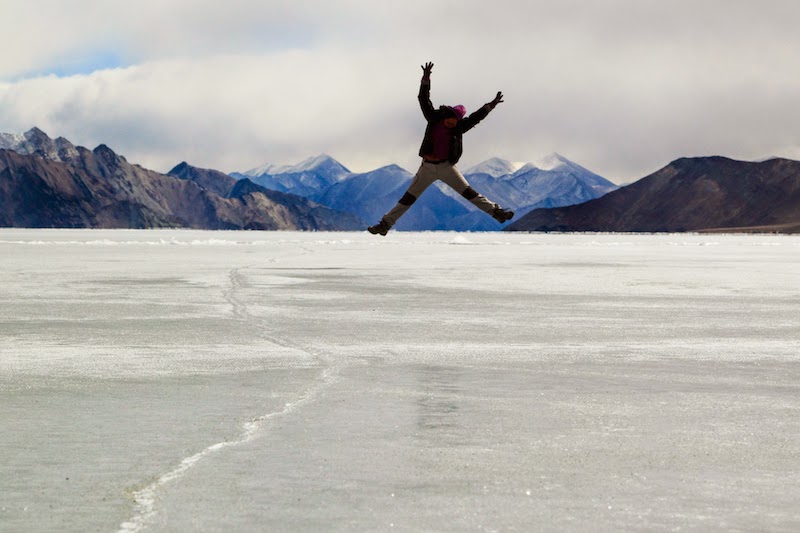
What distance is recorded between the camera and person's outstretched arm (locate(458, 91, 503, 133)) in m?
13.9

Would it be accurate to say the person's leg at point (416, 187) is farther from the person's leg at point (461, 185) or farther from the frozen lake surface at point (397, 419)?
the frozen lake surface at point (397, 419)

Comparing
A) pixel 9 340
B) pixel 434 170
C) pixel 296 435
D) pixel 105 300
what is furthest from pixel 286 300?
pixel 296 435

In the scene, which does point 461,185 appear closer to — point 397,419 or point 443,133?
point 443,133

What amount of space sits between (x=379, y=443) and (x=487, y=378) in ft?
13.6

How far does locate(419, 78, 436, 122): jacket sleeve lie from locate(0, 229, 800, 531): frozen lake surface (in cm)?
337

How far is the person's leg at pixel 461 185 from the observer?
45.8 feet

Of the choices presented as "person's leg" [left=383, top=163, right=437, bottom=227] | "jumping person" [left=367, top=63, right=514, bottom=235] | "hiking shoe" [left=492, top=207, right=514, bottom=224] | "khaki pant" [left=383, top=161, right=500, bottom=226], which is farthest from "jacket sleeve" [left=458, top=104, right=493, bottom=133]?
"hiking shoe" [left=492, top=207, right=514, bottom=224]

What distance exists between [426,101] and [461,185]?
1254mm

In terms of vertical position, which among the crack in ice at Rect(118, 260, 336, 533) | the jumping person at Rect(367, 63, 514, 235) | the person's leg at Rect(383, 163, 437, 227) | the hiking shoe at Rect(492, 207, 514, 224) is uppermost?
the jumping person at Rect(367, 63, 514, 235)

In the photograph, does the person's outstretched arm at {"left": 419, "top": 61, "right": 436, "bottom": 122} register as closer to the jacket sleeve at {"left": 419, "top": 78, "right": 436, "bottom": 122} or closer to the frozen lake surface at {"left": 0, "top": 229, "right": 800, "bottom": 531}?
the jacket sleeve at {"left": 419, "top": 78, "right": 436, "bottom": 122}

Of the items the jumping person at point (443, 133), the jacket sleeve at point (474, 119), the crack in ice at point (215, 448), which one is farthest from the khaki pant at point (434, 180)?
the crack in ice at point (215, 448)

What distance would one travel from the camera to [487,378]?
1276 cm

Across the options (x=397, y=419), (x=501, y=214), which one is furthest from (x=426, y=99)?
(x=397, y=419)

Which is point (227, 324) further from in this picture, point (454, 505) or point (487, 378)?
point (454, 505)
